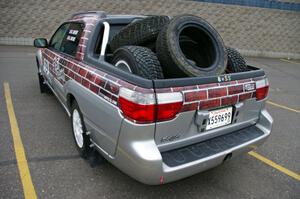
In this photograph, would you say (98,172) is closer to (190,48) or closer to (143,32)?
(143,32)

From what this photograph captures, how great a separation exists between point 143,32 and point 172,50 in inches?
23.2

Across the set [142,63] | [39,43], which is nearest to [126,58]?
[142,63]

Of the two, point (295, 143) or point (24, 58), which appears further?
point (24, 58)

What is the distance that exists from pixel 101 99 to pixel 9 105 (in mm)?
3146

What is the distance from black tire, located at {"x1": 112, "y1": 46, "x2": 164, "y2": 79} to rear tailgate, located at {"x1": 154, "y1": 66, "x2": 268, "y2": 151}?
0.36 meters

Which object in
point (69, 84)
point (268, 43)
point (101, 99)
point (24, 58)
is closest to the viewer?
point (101, 99)

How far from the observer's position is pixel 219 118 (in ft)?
8.00

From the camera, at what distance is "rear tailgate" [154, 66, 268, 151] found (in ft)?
6.88

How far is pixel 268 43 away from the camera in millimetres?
14656

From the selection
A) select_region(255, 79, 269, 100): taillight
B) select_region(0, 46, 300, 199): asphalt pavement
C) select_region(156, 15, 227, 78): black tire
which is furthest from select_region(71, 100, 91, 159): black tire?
select_region(255, 79, 269, 100): taillight

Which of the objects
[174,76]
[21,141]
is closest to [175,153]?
[174,76]

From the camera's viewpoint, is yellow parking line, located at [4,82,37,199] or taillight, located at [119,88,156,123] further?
yellow parking line, located at [4,82,37,199]

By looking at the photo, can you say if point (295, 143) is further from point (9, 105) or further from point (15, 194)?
point (9, 105)

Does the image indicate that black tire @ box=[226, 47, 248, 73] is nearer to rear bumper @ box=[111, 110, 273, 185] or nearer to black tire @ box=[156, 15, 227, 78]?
black tire @ box=[156, 15, 227, 78]
